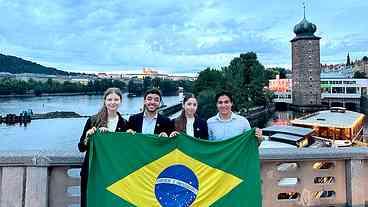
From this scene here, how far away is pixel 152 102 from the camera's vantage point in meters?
4.43

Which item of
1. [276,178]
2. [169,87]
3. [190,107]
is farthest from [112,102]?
[169,87]

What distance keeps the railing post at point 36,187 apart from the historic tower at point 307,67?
3093 inches

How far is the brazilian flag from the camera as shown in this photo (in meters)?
4.19

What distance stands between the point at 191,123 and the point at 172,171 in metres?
0.61

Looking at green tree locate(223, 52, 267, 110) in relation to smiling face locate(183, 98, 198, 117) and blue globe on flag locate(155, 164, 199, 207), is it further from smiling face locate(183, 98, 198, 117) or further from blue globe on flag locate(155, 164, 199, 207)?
blue globe on flag locate(155, 164, 199, 207)

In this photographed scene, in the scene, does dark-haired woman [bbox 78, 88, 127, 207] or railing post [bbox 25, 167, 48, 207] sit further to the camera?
railing post [bbox 25, 167, 48, 207]

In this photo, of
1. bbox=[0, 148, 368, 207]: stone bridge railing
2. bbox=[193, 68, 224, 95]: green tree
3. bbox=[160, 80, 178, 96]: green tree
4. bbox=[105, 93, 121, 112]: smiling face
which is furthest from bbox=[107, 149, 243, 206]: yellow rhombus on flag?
bbox=[160, 80, 178, 96]: green tree

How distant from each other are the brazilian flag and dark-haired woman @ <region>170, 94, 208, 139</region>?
195mm

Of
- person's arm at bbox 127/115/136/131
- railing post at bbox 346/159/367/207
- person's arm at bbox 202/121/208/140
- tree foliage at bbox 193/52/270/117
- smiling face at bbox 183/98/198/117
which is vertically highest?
tree foliage at bbox 193/52/270/117

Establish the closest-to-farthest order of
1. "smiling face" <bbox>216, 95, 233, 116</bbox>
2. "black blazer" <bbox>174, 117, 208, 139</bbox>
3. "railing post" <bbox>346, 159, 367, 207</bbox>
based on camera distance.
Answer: "black blazer" <bbox>174, 117, 208, 139</bbox> < "smiling face" <bbox>216, 95, 233, 116</bbox> < "railing post" <bbox>346, 159, 367, 207</bbox>

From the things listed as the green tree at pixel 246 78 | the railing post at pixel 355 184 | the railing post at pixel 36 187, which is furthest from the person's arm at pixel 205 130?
the green tree at pixel 246 78

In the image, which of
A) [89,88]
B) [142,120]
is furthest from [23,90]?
[142,120]

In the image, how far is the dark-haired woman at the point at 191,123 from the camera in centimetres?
454

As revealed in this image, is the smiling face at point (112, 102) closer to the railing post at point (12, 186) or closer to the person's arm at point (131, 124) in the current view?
the person's arm at point (131, 124)
